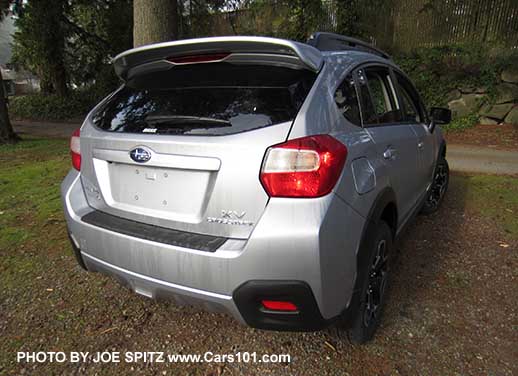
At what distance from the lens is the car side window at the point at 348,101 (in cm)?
202

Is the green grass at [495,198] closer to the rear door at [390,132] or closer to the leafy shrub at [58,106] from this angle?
the rear door at [390,132]

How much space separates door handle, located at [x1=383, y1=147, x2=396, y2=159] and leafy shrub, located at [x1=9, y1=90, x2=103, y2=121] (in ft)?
58.6

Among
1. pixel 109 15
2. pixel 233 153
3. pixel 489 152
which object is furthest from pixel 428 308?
pixel 109 15

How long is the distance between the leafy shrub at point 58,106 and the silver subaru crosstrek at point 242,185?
17.4 meters

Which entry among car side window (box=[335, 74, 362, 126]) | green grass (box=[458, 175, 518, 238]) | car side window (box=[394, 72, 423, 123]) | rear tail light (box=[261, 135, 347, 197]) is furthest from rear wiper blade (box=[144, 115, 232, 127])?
green grass (box=[458, 175, 518, 238])

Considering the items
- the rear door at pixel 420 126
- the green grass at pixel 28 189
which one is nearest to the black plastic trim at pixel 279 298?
the rear door at pixel 420 126

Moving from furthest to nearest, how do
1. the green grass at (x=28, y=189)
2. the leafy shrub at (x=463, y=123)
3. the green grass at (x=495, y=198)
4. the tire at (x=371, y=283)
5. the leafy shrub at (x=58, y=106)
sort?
the leafy shrub at (x=58, y=106) < the leafy shrub at (x=463, y=123) < the green grass at (x=495, y=198) < the green grass at (x=28, y=189) < the tire at (x=371, y=283)

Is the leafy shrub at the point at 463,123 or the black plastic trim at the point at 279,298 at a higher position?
the black plastic trim at the point at 279,298

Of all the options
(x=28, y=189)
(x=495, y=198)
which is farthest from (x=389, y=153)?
(x=28, y=189)

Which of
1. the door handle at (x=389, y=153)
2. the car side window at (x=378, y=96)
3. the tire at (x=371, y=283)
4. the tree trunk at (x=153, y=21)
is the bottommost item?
the tire at (x=371, y=283)

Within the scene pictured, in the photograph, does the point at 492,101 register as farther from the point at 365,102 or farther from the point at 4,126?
the point at 4,126

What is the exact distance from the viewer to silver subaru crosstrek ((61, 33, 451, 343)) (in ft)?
5.55

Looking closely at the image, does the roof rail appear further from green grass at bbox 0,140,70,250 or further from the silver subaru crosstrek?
green grass at bbox 0,140,70,250

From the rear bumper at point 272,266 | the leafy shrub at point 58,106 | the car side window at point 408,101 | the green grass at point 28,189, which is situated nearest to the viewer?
the rear bumper at point 272,266
